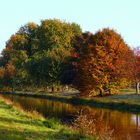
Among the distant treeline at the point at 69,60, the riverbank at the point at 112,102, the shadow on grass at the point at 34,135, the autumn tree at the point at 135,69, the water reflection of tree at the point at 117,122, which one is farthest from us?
the distant treeline at the point at 69,60

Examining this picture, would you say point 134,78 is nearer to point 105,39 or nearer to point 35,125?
point 105,39

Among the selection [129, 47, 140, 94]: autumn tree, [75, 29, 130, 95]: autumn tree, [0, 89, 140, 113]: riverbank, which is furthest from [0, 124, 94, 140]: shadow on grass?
[75, 29, 130, 95]: autumn tree

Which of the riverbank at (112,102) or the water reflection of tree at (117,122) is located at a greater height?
the riverbank at (112,102)

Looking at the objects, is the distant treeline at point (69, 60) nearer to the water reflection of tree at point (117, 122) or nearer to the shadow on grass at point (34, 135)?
the water reflection of tree at point (117, 122)

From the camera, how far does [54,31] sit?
10681cm

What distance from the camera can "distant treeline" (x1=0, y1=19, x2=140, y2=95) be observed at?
71188 mm

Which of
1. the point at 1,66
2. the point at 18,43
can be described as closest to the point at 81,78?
the point at 18,43

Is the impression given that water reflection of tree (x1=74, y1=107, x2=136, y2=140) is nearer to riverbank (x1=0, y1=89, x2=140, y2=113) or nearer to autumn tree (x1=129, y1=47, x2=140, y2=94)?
riverbank (x1=0, y1=89, x2=140, y2=113)

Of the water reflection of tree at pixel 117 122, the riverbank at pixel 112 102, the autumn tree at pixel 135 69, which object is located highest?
the autumn tree at pixel 135 69

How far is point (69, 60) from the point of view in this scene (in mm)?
83312

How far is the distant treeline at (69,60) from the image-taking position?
2803 inches

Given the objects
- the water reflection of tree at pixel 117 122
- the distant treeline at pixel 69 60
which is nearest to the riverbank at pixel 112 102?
the water reflection of tree at pixel 117 122

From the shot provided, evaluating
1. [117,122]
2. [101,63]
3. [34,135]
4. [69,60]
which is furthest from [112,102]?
[34,135]

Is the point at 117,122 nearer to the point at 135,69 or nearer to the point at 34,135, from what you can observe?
the point at 34,135
